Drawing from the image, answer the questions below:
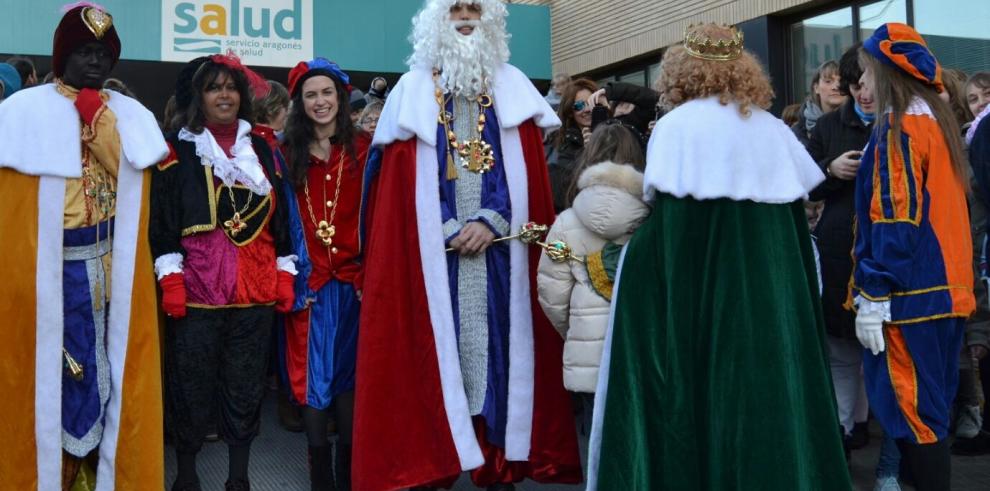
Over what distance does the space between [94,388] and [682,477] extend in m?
2.18

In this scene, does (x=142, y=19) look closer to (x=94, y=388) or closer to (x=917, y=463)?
(x=94, y=388)

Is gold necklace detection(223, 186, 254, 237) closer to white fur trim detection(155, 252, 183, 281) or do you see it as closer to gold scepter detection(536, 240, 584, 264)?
white fur trim detection(155, 252, 183, 281)

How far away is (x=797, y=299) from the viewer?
9.55 ft

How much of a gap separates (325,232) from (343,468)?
1061mm

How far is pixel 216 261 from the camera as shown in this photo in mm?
3539

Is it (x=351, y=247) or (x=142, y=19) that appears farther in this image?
A: (x=142, y=19)

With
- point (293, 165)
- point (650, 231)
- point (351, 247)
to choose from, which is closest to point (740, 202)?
point (650, 231)

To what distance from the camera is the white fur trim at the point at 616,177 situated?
3.12 m

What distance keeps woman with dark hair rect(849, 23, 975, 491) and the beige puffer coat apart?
2.77ft

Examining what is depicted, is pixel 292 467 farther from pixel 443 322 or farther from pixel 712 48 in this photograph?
pixel 712 48

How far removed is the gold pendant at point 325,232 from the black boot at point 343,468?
91cm

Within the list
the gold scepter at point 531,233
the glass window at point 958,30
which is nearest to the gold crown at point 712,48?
the gold scepter at point 531,233

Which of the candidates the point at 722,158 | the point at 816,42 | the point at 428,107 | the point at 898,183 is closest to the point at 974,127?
the point at 898,183

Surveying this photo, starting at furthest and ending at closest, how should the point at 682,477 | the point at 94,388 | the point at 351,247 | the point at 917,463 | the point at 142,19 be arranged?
the point at 142,19, the point at 351,247, the point at 94,388, the point at 917,463, the point at 682,477
